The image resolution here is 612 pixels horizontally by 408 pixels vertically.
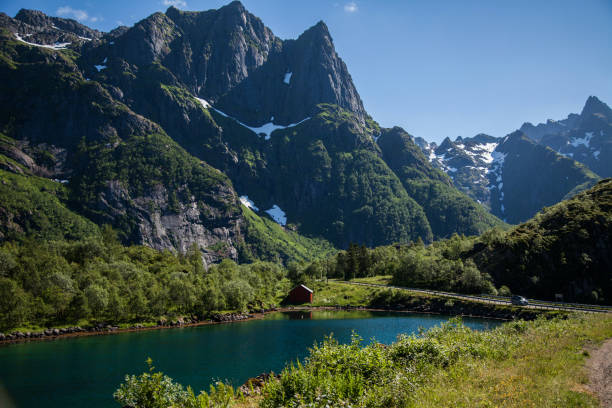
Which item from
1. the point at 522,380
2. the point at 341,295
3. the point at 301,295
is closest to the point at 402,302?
the point at 341,295

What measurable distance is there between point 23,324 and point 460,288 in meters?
108

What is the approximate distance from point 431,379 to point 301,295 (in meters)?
103

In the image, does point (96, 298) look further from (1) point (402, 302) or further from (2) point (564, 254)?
(2) point (564, 254)

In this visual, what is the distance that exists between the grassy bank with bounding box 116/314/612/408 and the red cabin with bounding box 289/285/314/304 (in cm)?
9473

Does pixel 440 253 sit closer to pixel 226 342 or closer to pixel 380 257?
pixel 380 257

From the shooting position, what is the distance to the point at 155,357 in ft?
157

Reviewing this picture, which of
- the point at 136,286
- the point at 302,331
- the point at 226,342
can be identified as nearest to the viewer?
the point at 226,342

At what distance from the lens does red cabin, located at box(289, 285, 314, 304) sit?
113050 mm

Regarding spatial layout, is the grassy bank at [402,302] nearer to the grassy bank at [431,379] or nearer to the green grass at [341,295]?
the green grass at [341,295]

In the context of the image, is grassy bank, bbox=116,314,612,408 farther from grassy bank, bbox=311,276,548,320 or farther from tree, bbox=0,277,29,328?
tree, bbox=0,277,29,328

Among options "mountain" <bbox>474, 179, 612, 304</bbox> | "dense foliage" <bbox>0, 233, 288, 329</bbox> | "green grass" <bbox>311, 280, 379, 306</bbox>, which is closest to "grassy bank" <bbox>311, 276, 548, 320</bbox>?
"green grass" <bbox>311, 280, 379, 306</bbox>

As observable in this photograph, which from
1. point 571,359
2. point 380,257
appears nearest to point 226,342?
point 571,359

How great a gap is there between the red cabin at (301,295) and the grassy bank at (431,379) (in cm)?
9473

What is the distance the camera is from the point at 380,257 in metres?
152
